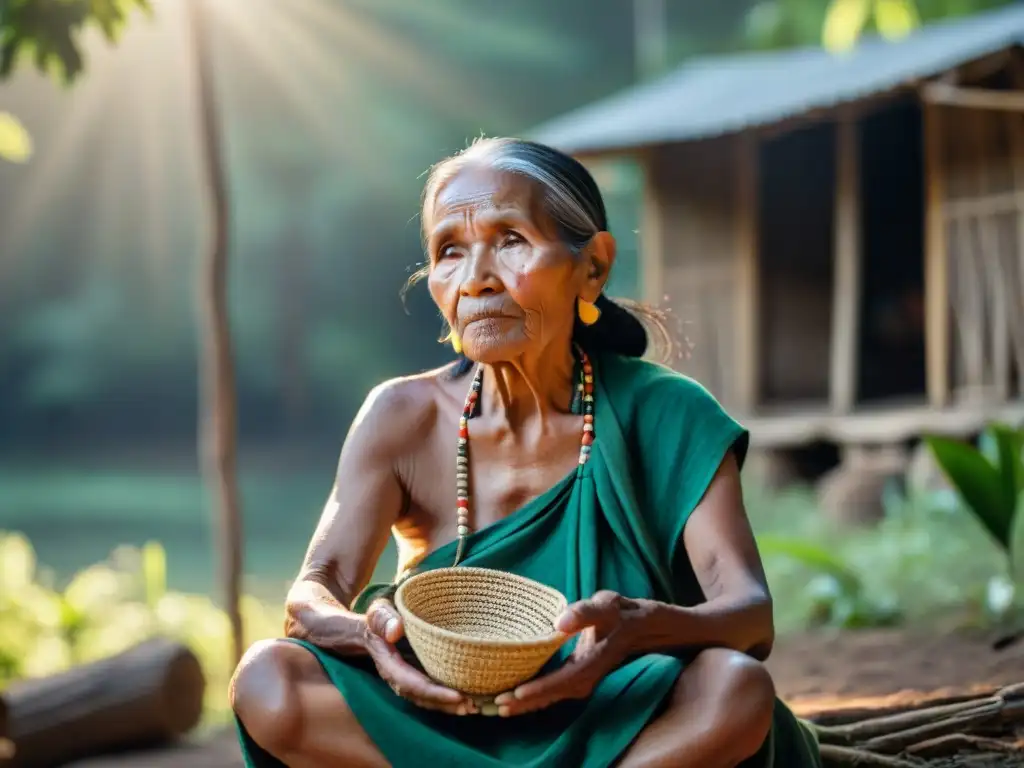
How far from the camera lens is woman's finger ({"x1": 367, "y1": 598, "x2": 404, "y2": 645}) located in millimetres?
2258

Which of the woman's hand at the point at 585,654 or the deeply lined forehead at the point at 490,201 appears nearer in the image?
the woman's hand at the point at 585,654

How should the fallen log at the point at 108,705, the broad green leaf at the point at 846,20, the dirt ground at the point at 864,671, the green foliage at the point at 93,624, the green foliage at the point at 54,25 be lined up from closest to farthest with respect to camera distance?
the dirt ground at the point at 864,671 → the green foliage at the point at 54,25 → the fallen log at the point at 108,705 → the broad green leaf at the point at 846,20 → the green foliage at the point at 93,624

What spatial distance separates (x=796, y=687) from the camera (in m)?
4.95

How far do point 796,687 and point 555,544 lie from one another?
2.68m

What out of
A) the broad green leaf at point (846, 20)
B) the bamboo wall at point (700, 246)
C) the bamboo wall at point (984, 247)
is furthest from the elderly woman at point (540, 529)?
the bamboo wall at point (700, 246)

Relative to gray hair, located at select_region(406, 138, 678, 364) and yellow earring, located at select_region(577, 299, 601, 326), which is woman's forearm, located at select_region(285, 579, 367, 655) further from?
yellow earring, located at select_region(577, 299, 601, 326)

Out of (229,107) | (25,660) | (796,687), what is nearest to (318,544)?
(796,687)

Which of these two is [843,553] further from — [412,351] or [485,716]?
[412,351]

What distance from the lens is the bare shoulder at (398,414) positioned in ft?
8.87

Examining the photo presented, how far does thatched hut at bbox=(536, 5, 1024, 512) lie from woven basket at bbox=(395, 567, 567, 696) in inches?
259

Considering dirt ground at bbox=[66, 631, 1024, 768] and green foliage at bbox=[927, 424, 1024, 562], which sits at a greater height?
green foliage at bbox=[927, 424, 1024, 562]

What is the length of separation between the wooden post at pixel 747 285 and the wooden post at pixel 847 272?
740mm

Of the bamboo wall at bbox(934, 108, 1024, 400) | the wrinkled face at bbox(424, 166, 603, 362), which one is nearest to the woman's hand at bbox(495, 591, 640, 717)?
the wrinkled face at bbox(424, 166, 603, 362)

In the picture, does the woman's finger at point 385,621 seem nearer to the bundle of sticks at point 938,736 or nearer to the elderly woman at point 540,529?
the elderly woman at point 540,529
